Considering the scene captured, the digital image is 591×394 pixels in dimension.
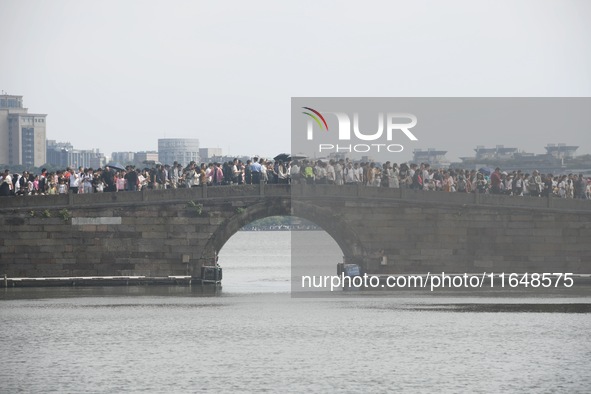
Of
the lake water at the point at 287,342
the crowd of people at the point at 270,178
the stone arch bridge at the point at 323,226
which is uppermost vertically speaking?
the crowd of people at the point at 270,178

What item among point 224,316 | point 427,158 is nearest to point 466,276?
point 224,316

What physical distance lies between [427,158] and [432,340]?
5850cm

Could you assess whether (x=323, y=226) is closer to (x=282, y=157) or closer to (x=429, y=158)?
(x=282, y=157)

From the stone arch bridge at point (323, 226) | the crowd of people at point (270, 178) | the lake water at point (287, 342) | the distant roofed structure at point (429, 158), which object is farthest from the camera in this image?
the distant roofed structure at point (429, 158)

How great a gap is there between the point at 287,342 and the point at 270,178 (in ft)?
53.5

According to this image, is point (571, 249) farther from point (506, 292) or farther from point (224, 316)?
point (224, 316)

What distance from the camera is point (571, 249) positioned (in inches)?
2082

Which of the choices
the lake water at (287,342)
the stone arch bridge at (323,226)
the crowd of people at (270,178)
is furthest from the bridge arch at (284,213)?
the lake water at (287,342)

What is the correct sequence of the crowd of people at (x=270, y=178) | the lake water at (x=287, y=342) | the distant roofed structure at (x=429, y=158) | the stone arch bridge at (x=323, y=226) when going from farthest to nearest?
1. the distant roofed structure at (x=429, y=158)
2. the crowd of people at (x=270, y=178)
3. the stone arch bridge at (x=323, y=226)
4. the lake water at (x=287, y=342)

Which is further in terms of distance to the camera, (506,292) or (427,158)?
(427,158)

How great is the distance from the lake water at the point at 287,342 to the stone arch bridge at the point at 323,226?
148 cm

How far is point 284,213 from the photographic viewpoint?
53375 mm

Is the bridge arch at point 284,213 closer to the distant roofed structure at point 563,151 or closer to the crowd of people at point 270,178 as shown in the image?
the crowd of people at point 270,178

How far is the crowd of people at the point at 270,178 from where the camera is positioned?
52500mm
